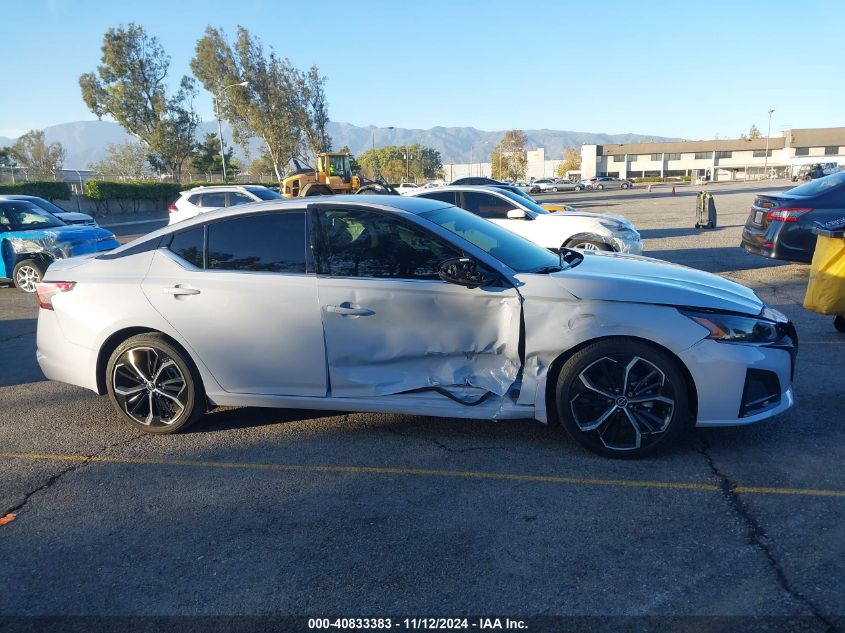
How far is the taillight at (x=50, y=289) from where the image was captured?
4781mm

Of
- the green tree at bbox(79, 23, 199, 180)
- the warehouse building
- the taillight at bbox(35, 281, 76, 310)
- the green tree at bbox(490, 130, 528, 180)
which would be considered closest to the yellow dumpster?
the taillight at bbox(35, 281, 76, 310)

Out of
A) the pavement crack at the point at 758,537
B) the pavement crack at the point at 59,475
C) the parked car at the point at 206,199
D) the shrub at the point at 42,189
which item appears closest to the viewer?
the pavement crack at the point at 758,537

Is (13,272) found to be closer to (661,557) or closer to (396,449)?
(396,449)

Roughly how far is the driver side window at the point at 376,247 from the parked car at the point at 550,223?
6.40 meters

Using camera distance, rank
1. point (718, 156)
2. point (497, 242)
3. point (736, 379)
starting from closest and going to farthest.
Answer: point (736, 379)
point (497, 242)
point (718, 156)

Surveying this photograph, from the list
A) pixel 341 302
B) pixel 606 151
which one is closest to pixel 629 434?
pixel 341 302

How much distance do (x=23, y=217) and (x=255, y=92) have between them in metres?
52.8

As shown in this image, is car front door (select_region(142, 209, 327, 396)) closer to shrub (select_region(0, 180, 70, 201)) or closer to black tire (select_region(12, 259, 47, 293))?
black tire (select_region(12, 259, 47, 293))

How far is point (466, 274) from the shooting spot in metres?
4.00

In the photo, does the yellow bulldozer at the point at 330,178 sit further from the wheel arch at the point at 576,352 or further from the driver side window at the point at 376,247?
the wheel arch at the point at 576,352

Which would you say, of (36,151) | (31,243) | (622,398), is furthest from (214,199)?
(36,151)

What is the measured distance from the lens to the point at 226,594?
111 inches

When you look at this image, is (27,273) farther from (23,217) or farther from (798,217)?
(798,217)

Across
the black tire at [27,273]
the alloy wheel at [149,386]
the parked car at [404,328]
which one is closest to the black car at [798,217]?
the parked car at [404,328]
